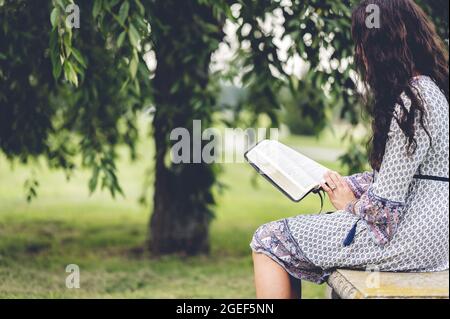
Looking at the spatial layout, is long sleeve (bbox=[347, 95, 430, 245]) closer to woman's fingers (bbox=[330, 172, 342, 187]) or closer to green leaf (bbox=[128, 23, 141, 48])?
woman's fingers (bbox=[330, 172, 342, 187])

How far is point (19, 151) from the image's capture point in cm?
571

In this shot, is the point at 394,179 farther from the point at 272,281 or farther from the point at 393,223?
the point at 272,281

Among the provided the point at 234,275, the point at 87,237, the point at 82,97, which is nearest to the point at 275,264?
the point at 82,97

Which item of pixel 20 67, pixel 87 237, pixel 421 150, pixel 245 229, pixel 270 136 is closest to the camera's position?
pixel 421 150

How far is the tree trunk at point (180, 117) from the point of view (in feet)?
18.1

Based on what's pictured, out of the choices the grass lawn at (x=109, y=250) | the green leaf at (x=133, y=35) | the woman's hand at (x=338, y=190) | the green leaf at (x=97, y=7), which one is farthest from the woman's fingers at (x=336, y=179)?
the grass lawn at (x=109, y=250)

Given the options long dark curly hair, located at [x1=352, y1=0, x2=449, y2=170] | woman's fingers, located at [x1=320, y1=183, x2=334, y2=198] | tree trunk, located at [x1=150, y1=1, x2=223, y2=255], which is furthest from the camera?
tree trunk, located at [x1=150, y1=1, x2=223, y2=255]

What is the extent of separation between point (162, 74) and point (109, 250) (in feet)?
6.10

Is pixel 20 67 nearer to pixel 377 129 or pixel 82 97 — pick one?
pixel 82 97

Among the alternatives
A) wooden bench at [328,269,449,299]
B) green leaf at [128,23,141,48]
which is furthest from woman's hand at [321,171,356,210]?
green leaf at [128,23,141,48]

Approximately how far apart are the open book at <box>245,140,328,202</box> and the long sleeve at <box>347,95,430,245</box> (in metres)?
0.27

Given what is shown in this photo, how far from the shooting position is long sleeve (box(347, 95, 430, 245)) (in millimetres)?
2650

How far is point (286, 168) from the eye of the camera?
9.70ft
